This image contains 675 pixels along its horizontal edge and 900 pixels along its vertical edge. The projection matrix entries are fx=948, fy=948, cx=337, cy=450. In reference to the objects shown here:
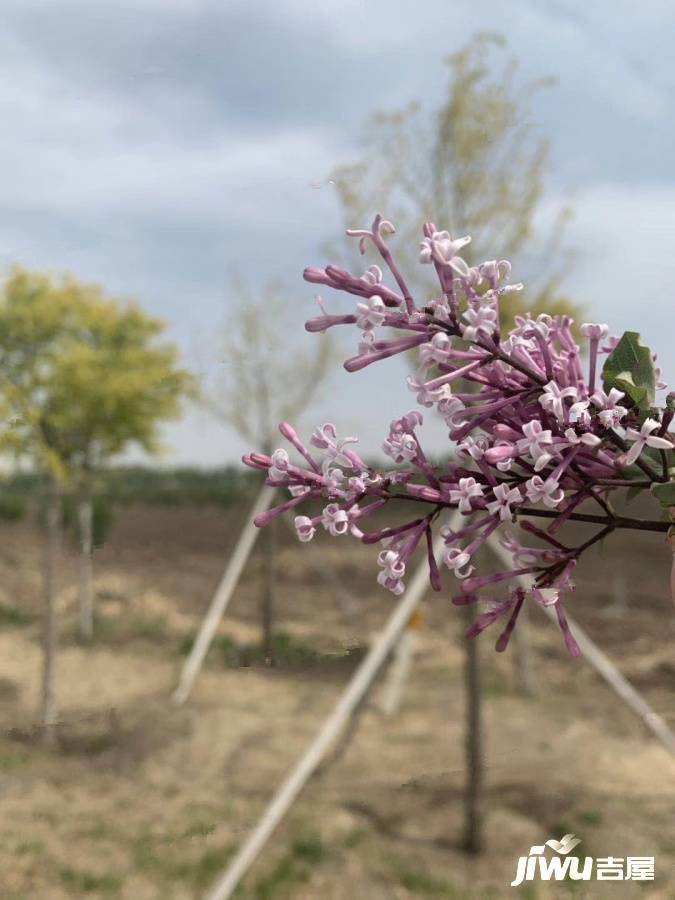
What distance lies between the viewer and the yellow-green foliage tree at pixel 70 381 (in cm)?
772

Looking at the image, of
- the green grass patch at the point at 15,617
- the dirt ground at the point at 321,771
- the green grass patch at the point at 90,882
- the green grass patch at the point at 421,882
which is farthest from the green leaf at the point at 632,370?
the green grass patch at the point at 15,617

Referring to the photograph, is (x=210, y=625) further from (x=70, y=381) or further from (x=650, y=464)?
(x=650, y=464)

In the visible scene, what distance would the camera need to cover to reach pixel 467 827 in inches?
204

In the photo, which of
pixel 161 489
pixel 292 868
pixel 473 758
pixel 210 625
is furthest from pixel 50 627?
pixel 161 489

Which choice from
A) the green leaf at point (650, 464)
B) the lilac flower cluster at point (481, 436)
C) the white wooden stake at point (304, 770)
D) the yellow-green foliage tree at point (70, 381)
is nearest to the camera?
the lilac flower cluster at point (481, 436)

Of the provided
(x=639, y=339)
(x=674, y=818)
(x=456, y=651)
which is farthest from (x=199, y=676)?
(x=639, y=339)

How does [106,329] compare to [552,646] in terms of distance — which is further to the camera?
[552,646]

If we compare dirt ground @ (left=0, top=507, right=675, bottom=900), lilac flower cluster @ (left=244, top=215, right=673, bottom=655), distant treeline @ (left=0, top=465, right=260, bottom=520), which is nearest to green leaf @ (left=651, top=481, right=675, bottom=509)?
lilac flower cluster @ (left=244, top=215, right=673, bottom=655)

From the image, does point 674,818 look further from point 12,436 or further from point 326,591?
point 326,591

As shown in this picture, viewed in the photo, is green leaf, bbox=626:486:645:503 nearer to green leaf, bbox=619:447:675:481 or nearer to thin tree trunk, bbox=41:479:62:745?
green leaf, bbox=619:447:675:481

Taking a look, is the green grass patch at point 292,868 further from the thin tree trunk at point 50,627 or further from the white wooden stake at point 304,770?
the thin tree trunk at point 50,627

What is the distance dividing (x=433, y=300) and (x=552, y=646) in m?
9.47

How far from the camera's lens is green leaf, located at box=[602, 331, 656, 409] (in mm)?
889

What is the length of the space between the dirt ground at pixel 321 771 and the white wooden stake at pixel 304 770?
125 millimetres
